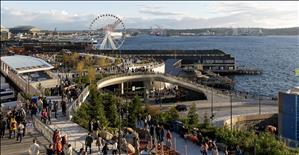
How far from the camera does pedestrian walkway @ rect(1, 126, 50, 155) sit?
1603 cm

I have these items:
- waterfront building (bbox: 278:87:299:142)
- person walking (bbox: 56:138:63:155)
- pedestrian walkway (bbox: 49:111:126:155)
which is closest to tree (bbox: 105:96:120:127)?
pedestrian walkway (bbox: 49:111:126:155)

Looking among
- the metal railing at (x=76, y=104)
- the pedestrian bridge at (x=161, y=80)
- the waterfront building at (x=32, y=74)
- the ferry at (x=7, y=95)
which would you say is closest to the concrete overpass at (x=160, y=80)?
the pedestrian bridge at (x=161, y=80)

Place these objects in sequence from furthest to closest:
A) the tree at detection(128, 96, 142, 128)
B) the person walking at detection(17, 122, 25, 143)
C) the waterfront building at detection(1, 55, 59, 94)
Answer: the waterfront building at detection(1, 55, 59, 94) → the tree at detection(128, 96, 142, 128) → the person walking at detection(17, 122, 25, 143)

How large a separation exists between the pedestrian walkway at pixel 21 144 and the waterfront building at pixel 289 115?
11281 millimetres

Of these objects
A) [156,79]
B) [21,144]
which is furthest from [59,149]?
[156,79]

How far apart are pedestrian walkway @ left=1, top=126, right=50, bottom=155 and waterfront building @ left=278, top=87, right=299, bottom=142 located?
1128 cm

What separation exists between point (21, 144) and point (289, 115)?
12.4m

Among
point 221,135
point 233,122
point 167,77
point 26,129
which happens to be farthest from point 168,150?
point 167,77

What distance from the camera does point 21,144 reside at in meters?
17.0

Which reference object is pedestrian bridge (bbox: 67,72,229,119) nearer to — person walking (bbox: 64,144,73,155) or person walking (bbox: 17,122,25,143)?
person walking (bbox: 17,122,25,143)

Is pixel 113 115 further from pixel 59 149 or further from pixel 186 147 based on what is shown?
pixel 59 149

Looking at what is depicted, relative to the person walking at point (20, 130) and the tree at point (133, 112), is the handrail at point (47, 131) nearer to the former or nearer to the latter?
the person walking at point (20, 130)

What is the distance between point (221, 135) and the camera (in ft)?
67.1

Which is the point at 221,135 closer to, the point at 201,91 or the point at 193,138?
the point at 193,138
